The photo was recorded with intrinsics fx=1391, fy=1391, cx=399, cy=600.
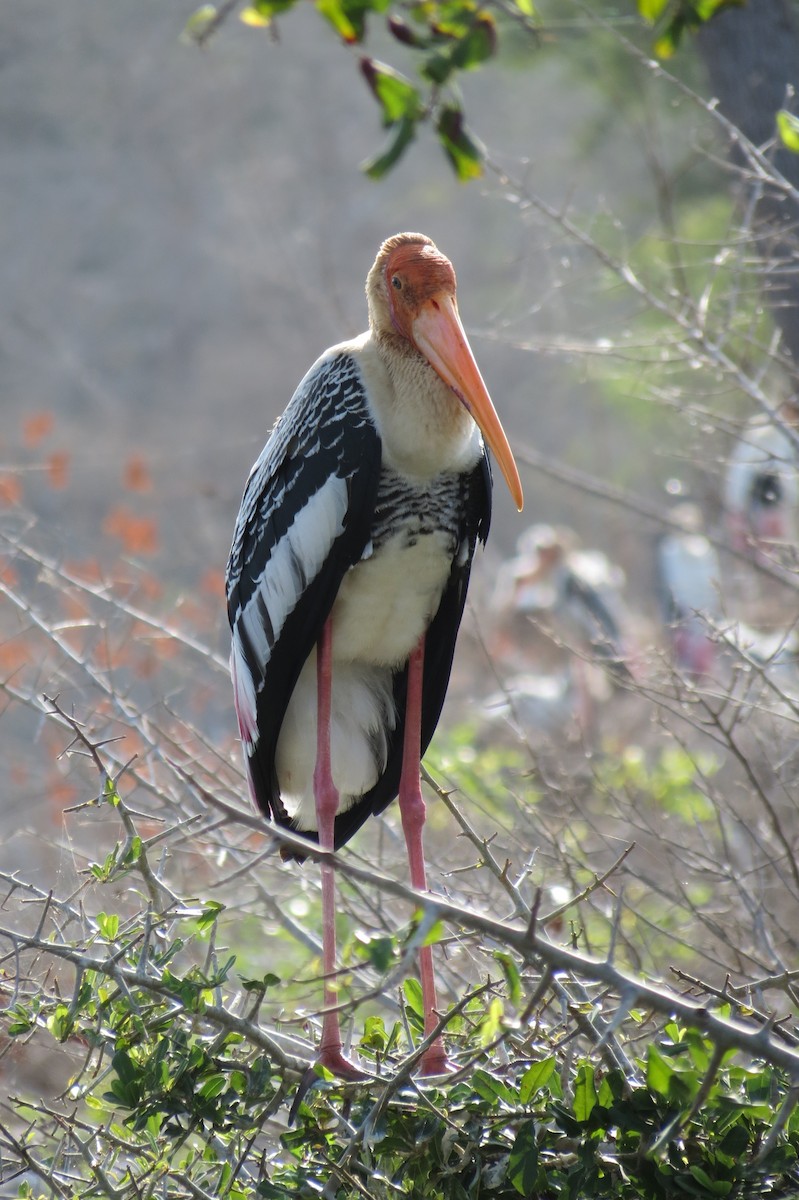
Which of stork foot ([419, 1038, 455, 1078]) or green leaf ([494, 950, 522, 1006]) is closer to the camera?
green leaf ([494, 950, 522, 1006])

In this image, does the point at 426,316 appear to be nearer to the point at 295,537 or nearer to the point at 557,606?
the point at 295,537

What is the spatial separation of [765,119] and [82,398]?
39.2 feet

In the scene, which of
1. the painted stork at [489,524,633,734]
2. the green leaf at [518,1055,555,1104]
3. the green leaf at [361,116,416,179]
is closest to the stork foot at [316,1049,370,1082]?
the green leaf at [518,1055,555,1104]

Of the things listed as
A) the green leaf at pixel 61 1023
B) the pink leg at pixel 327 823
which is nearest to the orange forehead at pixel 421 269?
the pink leg at pixel 327 823

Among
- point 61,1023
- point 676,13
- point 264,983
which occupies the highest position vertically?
point 676,13

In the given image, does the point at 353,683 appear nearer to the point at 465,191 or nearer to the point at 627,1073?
the point at 627,1073

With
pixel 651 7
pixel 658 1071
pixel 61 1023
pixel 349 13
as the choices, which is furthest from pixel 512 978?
pixel 651 7

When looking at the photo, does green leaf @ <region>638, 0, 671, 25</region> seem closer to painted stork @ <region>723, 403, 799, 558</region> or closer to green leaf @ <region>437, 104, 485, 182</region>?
green leaf @ <region>437, 104, 485, 182</region>

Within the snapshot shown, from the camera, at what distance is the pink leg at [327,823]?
2.44m

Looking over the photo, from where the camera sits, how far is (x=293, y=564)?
106 inches

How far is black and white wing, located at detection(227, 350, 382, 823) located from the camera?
2.59 meters

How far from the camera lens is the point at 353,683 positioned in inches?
118

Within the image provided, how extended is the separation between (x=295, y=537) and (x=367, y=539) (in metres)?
0.15

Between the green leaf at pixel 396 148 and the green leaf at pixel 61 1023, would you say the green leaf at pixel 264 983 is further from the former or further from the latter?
the green leaf at pixel 396 148
